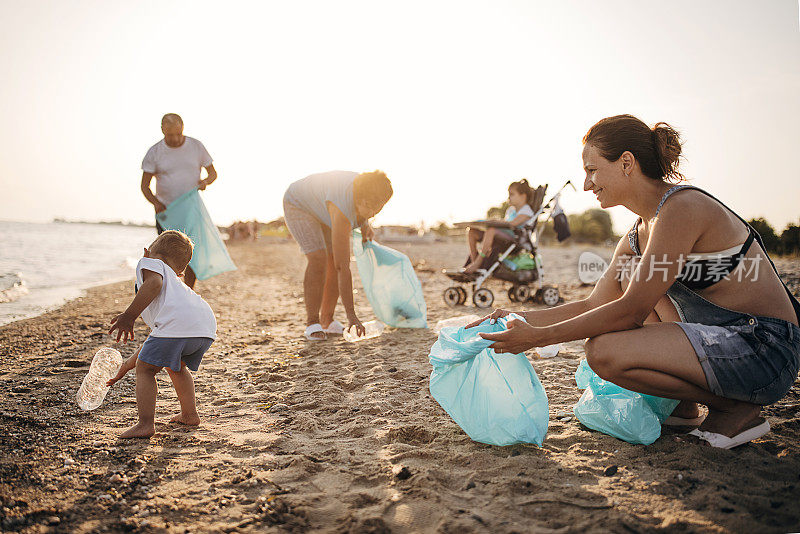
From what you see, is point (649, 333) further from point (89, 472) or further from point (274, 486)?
point (89, 472)

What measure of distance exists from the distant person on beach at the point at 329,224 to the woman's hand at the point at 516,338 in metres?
1.89

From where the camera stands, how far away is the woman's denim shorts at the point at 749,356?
1.81 meters

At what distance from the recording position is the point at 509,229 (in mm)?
6027

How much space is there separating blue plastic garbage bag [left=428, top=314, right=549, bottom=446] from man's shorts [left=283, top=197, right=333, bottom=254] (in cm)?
226

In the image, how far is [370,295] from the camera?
4469mm

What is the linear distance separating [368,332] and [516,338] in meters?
2.59

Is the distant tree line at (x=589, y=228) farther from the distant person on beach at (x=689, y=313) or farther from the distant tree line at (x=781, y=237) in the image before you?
the distant person on beach at (x=689, y=313)

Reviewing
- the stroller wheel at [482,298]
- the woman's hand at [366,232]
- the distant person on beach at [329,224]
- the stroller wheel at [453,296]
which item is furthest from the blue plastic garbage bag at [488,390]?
the stroller wheel at [453,296]

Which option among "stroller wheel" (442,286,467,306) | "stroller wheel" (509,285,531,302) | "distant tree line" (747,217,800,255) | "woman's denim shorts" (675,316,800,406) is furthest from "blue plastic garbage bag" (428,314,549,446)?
"distant tree line" (747,217,800,255)

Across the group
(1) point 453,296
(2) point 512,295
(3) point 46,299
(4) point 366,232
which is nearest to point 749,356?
(4) point 366,232

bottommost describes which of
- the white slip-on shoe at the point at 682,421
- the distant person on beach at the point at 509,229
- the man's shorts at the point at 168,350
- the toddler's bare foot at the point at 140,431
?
the white slip-on shoe at the point at 682,421

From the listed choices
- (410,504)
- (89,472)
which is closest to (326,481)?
(410,504)

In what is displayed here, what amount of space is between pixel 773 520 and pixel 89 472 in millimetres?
2313

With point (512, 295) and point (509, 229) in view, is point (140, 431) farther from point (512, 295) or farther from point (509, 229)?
point (512, 295)
